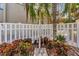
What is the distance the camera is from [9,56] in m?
1.74

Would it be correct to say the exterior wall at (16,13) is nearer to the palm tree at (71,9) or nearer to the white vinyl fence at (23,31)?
the white vinyl fence at (23,31)

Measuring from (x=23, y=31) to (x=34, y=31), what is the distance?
11cm

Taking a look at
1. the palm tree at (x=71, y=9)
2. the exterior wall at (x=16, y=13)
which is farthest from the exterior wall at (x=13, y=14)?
the palm tree at (x=71, y=9)

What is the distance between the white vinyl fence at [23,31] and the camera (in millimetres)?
1703

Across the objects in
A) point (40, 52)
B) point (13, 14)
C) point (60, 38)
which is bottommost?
point (40, 52)

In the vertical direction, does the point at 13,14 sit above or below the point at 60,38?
above

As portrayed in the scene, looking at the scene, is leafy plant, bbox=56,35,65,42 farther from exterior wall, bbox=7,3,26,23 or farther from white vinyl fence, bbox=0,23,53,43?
exterior wall, bbox=7,3,26,23

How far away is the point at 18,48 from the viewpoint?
1.74 metres

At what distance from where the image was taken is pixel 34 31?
170 cm

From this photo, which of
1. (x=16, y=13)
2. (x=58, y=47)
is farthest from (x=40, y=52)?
(x=16, y=13)

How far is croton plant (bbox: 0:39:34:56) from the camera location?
1.73 metres

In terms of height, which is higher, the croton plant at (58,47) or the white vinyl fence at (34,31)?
the white vinyl fence at (34,31)

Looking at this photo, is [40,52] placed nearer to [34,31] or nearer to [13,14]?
[34,31]

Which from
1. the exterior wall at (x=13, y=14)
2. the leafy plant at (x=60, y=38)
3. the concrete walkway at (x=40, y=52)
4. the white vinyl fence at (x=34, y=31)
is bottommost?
the concrete walkway at (x=40, y=52)
